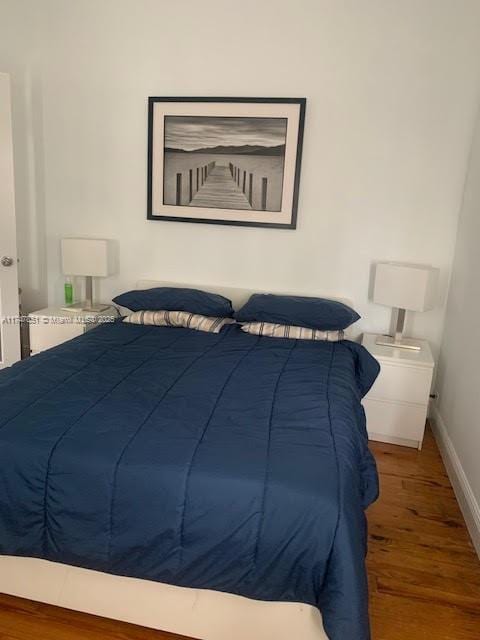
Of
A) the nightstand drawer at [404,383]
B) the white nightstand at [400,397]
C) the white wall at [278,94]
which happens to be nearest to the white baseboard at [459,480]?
the white nightstand at [400,397]

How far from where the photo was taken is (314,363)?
2361 millimetres

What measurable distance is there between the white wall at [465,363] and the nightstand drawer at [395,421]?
15 cm

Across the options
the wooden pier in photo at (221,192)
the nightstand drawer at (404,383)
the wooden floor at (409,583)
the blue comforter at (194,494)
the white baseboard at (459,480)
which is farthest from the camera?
the wooden pier in photo at (221,192)

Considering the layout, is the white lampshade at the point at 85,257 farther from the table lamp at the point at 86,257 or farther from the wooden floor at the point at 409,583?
the wooden floor at the point at 409,583

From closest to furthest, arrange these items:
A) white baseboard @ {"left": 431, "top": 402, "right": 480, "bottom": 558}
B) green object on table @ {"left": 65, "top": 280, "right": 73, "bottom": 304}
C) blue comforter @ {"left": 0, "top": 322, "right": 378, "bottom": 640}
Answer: blue comforter @ {"left": 0, "top": 322, "right": 378, "bottom": 640}, white baseboard @ {"left": 431, "top": 402, "right": 480, "bottom": 558}, green object on table @ {"left": 65, "top": 280, "right": 73, "bottom": 304}

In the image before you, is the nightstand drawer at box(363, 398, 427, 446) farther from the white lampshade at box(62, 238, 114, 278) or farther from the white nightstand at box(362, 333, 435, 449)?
the white lampshade at box(62, 238, 114, 278)

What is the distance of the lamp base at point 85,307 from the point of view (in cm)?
334

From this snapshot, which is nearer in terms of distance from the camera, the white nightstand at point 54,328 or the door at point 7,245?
the door at point 7,245

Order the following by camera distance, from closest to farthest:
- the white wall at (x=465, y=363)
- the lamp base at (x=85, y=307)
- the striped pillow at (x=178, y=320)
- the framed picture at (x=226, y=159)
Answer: the white wall at (x=465, y=363) → the striped pillow at (x=178, y=320) → the framed picture at (x=226, y=159) → the lamp base at (x=85, y=307)

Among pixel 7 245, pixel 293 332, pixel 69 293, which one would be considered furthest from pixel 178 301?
pixel 7 245

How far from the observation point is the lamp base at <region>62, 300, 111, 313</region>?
11.0 ft

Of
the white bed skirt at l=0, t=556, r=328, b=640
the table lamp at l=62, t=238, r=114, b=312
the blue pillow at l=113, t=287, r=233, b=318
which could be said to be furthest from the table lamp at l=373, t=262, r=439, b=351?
the white bed skirt at l=0, t=556, r=328, b=640

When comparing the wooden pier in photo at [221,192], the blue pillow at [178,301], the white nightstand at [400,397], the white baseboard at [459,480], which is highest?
the wooden pier in photo at [221,192]

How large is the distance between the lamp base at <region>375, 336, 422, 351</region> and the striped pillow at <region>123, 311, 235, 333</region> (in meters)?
0.98
